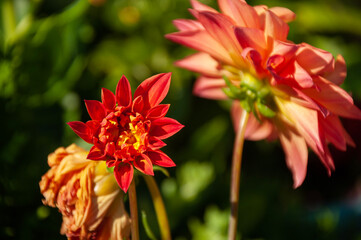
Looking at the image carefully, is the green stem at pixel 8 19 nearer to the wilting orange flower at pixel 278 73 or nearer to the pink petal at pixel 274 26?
the wilting orange flower at pixel 278 73

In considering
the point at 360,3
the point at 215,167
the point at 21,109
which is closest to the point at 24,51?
the point at 21,109

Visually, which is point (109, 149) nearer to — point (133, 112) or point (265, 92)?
point (133, 112)

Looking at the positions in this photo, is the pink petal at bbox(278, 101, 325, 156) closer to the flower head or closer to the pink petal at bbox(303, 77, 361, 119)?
the pink petal at bbox(303, 77, 361, 119)

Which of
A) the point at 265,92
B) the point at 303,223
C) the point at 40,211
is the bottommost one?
the point at 303,223

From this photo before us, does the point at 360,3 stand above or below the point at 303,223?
above

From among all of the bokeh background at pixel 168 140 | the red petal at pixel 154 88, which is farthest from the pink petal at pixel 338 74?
the bokeh background at pixel 168 140

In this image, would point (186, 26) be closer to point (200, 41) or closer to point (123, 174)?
point (200, 41)

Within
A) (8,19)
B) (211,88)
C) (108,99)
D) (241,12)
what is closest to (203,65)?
(211,88)
